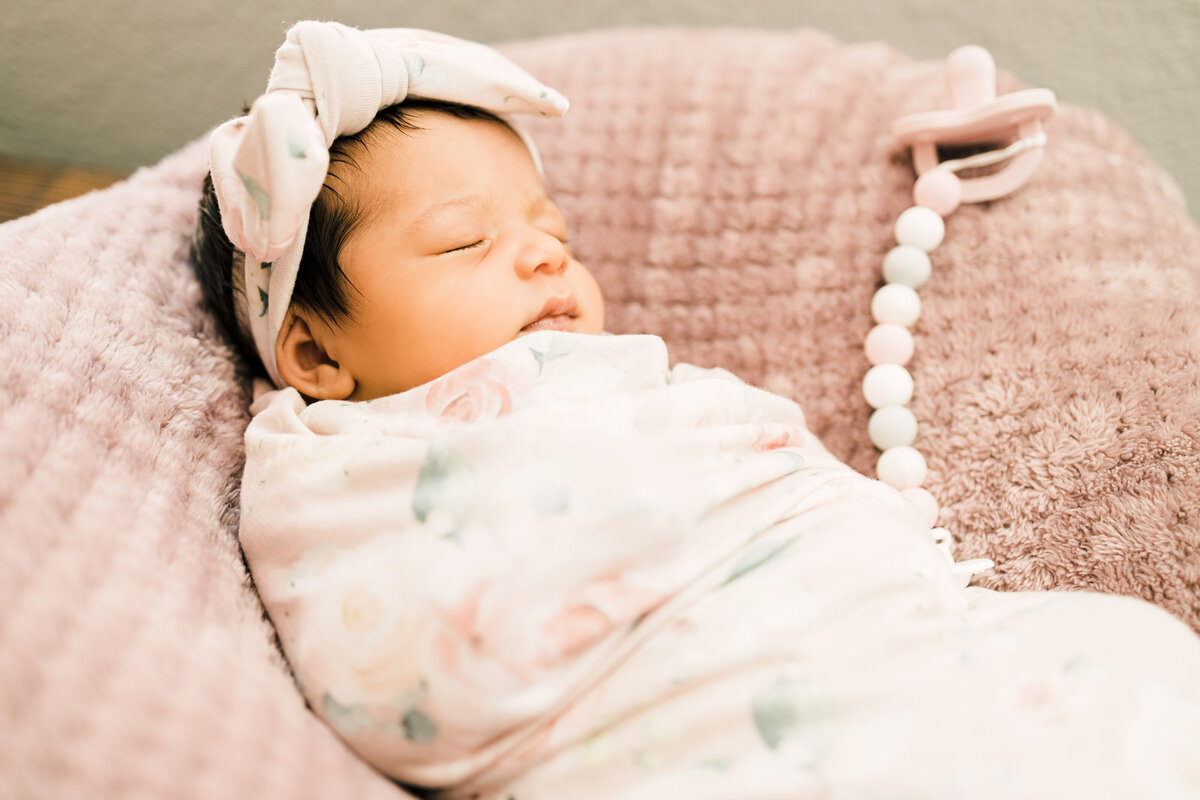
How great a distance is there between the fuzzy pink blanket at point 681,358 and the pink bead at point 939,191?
3cm

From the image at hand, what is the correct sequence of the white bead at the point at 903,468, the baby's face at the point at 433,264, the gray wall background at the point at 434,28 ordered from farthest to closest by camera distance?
the gray wall background at the point at 434,28, the white bead at the point at 903,468, the baby's face at the point at 433,264

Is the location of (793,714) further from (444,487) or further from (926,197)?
(926,197)

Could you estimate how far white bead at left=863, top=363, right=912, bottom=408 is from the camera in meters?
0.88

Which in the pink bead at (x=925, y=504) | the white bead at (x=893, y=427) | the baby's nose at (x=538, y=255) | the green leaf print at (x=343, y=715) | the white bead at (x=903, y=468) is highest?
the baby's nose at (x=538, y=255)

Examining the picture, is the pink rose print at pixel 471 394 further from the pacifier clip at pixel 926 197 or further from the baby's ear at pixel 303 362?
the pacifier clip at pixel 926 197

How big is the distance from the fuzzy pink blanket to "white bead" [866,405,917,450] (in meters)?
0.02

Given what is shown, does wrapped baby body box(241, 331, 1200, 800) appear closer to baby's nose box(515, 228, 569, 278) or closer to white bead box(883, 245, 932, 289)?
baby's nose box(515, 228, 569, 278)

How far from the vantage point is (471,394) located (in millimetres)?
684

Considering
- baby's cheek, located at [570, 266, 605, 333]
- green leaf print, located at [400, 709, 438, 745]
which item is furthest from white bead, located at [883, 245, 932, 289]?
green leaf print, located at [400, 709, 438, 745]

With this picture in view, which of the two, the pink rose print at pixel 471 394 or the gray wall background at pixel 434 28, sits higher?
the gray wall background at pixel 434 28

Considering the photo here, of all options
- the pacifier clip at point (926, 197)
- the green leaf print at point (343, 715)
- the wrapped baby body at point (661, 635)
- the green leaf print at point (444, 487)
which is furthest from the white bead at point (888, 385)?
the green leaf print at point (343, 715)

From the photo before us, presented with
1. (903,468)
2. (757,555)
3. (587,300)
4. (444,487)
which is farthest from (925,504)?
(444,487)

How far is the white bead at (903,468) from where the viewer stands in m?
0.85

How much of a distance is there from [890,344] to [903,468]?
14cm
